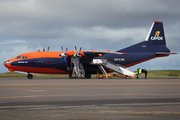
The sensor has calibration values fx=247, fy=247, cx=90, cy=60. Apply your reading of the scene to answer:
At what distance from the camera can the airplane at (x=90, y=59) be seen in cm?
4788

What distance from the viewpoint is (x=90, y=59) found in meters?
50.4

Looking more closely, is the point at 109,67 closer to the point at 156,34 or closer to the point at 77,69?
the point at 77,69

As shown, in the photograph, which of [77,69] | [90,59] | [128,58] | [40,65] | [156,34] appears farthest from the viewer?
[156,34]

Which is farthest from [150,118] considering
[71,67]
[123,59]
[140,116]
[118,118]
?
[123,59]

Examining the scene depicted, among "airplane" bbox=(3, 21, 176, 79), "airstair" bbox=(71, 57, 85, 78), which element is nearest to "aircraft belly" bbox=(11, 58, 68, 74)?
"airplane" bbox=(3, 21, 176, 79)

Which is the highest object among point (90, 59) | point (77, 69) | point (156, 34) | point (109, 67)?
point (156, 34)

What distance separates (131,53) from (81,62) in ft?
37.6

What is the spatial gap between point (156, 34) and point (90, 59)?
55.9ft

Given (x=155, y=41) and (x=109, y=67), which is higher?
(x=155, y=41)

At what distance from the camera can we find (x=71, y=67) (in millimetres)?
49031

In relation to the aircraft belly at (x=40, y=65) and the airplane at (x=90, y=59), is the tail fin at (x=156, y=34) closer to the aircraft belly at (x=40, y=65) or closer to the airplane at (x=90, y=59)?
the airplane at (x=90, y=59)

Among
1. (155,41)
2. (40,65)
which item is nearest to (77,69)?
(40,65)

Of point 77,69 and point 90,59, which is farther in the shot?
point 90,59

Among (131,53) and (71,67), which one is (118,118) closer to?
(71,67)
